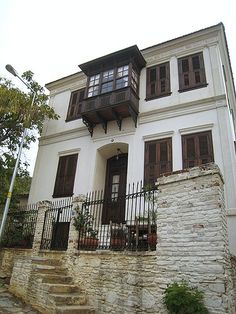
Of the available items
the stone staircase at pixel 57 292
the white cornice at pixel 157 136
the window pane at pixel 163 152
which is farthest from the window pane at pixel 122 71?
the stone staircase at pixel 57 292

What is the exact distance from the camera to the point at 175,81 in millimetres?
11633

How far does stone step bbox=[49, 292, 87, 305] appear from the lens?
614cm

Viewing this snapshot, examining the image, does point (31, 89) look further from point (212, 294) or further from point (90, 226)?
point (212, 294)

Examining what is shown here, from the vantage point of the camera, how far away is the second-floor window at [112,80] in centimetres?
1207

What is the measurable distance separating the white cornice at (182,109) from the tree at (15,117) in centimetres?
504

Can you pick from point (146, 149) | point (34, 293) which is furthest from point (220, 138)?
point (34, 293)

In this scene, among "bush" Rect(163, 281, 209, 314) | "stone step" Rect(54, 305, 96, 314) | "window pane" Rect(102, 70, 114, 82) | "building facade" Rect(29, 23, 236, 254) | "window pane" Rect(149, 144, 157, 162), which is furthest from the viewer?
"window pane" Rect(102, 70, 114, 82)

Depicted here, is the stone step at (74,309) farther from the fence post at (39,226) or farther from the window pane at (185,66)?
the window pane at (185,66)

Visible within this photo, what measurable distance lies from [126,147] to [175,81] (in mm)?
3628

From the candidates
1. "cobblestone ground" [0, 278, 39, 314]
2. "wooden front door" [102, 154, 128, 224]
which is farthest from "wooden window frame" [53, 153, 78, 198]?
"cobblestone ground" [0, 278, 39, 314]

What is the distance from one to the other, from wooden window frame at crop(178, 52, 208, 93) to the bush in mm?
8307

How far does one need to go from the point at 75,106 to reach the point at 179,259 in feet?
34.7

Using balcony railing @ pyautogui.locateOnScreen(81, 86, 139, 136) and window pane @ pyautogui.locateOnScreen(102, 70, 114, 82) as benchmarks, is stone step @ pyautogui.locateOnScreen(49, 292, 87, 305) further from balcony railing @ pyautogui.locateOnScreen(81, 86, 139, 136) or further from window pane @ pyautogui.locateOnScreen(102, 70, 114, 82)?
window pane @ pyautogui.locateOnScreen(102, 70, 114, 82)

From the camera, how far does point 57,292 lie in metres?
6.58
